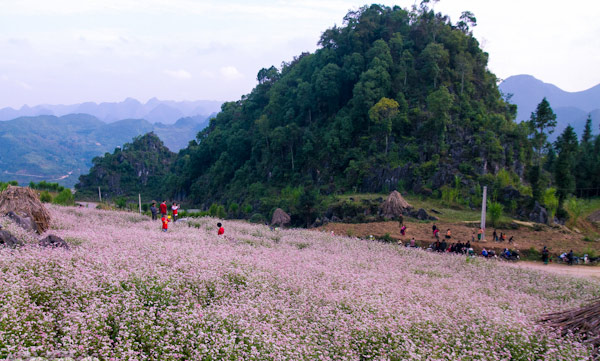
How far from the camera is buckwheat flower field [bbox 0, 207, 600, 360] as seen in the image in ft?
20.5

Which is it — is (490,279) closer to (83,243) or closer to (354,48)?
(83,243)

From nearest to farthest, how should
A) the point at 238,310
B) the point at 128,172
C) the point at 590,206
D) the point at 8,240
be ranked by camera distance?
the point at 238,310
the point at 8,240
the point at 590,206
the point at 128,172

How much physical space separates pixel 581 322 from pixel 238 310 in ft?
22.7

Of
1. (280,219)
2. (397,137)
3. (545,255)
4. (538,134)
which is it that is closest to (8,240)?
(545,255)

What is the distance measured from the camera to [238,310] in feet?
24.8

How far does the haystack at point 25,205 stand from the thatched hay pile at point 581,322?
56.4 feet

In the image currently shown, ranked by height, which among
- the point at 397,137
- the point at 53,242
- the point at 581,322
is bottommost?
the point at 581,322

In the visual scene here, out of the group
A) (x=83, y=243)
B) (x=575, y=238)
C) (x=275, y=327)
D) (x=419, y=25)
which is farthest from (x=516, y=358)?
(x=419, y=25)

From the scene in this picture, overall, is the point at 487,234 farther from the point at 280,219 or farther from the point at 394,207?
the point at 280,219

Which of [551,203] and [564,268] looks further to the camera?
[551,203]

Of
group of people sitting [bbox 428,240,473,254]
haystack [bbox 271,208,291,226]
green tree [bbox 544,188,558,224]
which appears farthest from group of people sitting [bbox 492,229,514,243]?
haystack [bbox 271,208,291,226]

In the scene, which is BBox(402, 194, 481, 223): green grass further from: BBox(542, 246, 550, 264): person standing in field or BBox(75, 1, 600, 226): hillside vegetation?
BBox(542, 246, 550, 264): person standing in field

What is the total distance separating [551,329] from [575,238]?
2048cm

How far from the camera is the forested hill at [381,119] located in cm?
4397
